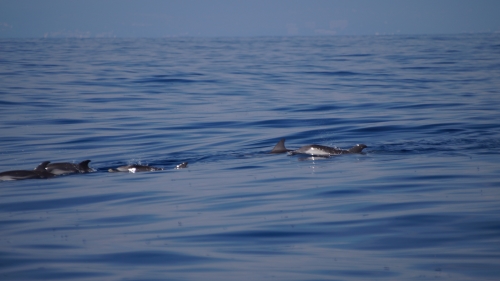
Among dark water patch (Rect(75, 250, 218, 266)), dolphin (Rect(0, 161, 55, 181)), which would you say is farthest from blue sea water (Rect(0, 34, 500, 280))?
dolphin (Rect(0, 161, 55, 181))

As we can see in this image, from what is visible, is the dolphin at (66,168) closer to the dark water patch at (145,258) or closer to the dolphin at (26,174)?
the dolphin at (26,174)

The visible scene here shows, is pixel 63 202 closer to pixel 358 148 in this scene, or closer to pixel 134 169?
pixel 134 169

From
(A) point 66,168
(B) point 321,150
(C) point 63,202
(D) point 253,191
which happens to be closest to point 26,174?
(A) point 66,168

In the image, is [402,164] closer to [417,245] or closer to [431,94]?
[417,245]

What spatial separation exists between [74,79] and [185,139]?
1960 centimetres

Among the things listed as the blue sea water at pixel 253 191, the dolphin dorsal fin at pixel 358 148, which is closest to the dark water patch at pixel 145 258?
the blue sea water at pixel 253 191

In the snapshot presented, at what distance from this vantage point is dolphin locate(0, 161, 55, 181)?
12.7 m

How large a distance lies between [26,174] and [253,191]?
14.5 ft

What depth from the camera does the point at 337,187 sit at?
37.4ft

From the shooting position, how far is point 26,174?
12953 millimetres

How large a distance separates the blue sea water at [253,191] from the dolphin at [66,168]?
249 millimetres

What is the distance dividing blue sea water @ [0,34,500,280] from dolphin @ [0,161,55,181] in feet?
0.59

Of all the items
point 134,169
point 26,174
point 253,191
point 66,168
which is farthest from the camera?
point 134,169

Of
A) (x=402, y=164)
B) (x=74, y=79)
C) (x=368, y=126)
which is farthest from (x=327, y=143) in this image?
(x=74, y=79)
